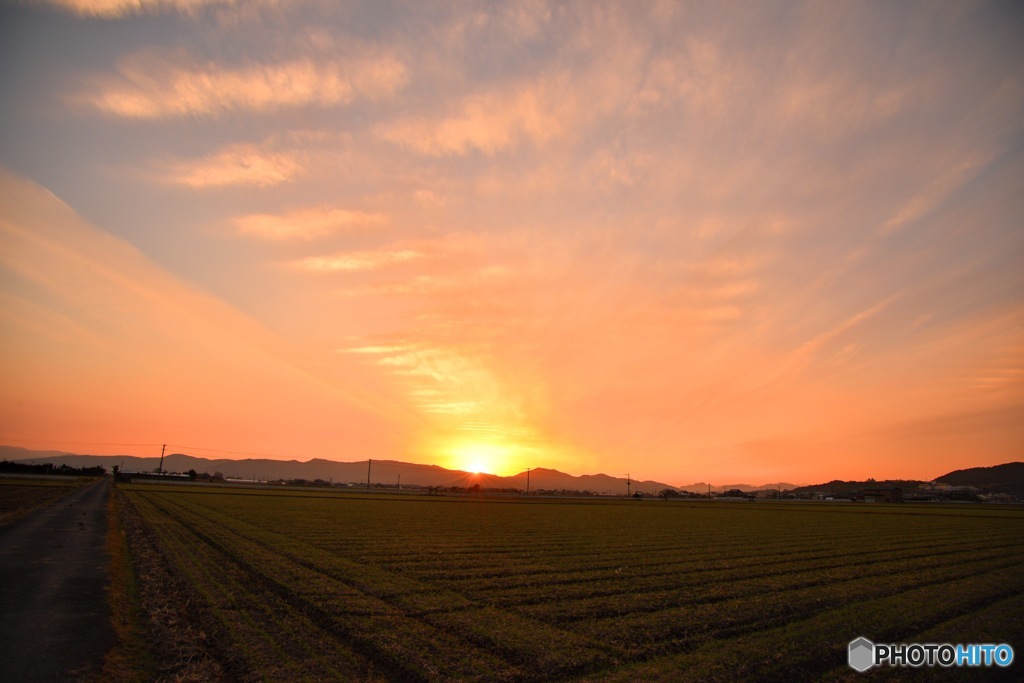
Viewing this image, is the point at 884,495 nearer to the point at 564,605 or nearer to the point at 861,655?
the point at 861,655

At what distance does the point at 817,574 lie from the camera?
22.4 m

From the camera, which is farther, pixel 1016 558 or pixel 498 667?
pixel 1016 558

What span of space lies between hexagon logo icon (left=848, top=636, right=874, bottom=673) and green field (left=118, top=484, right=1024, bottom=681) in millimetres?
316

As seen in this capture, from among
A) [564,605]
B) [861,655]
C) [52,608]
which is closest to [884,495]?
[861,655]

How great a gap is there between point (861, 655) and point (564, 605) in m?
7.64

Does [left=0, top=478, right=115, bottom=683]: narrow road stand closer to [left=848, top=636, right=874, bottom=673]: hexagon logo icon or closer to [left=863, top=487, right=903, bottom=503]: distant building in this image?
[left=848, top=636, right=874, bottom=673]: hexagon logo icon

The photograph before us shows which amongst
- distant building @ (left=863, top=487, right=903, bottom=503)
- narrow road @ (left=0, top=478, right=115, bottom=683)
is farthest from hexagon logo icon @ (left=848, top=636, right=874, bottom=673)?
distant building @ (left=863, top=487, right=903, bottom=503)

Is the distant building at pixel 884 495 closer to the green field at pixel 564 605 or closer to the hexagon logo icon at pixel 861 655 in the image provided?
the green field at pixel 564 605

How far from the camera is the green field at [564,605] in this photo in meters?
10.9

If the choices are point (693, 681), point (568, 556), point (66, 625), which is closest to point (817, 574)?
point (568, 556)

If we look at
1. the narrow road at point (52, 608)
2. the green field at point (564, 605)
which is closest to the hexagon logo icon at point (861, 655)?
the green field at point (564, 605)

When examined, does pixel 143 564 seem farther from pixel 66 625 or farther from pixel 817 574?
pixel 817 574

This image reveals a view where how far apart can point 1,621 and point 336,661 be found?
855 cm

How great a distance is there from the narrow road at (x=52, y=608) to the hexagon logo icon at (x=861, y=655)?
52.1 feet
